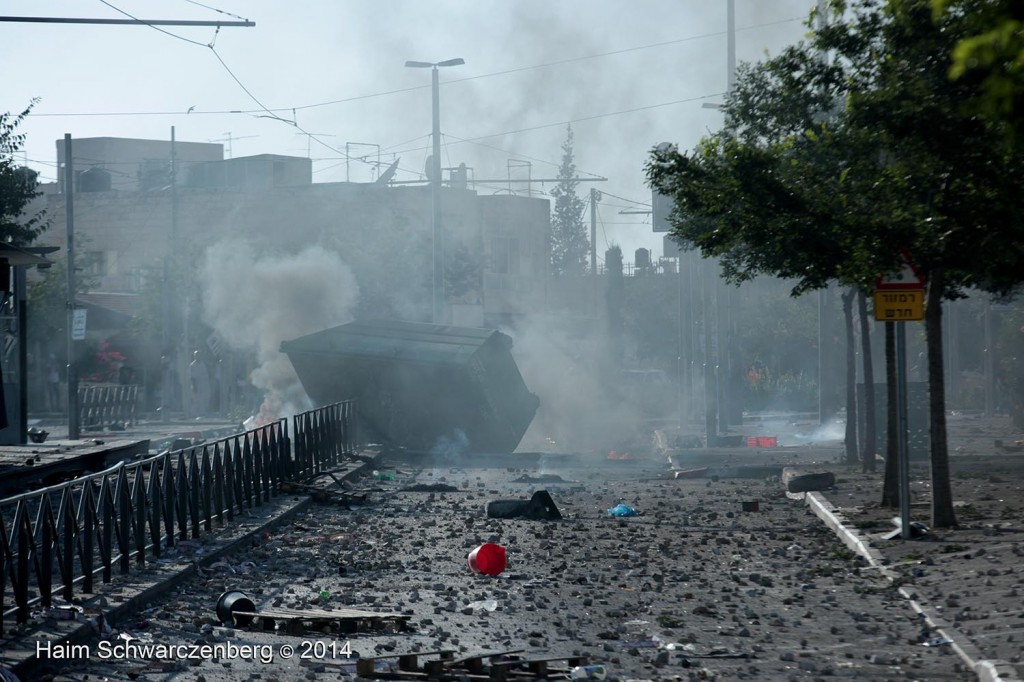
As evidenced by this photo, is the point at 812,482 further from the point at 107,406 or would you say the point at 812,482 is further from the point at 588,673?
the point at 107,406

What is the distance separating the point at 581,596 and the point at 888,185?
516cm

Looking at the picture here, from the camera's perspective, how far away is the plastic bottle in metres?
6.84

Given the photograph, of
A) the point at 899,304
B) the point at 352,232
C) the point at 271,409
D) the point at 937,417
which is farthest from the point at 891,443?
the point at 352,232

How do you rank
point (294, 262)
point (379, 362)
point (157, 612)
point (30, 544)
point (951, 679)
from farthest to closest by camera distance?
point (294, 262) < point (379, 362) < point (157, 612) < point (30, 544) < point (951, 679)

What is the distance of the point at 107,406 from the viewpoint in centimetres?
3494

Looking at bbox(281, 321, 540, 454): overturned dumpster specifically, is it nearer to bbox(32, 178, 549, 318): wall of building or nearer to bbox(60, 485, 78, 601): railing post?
bbox(32, 178, 549, 318): wall of building

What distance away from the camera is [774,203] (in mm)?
12172

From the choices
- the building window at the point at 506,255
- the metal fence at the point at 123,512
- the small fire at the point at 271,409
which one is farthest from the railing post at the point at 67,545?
the building window at the point at 506,255

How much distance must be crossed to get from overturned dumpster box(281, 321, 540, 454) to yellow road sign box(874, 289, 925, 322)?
1390cm

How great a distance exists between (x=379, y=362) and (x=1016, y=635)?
1925cm

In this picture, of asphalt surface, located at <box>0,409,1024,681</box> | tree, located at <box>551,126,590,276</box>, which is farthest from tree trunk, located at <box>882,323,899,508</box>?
tree, located at <box>551,126,590,276</box>

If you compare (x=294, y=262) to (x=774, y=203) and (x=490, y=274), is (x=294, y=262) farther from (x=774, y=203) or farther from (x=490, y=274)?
(x=774, y=203)

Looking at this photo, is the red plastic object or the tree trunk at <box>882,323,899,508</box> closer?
the red plastic object

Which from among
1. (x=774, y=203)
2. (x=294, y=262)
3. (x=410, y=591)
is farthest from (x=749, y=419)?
(x=410, y=591)
